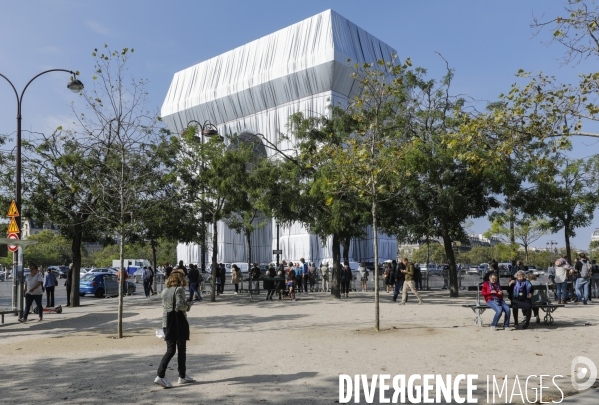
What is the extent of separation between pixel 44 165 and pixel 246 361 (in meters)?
15.7

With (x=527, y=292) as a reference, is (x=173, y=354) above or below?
below

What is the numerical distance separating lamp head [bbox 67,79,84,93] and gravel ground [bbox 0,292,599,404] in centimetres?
700

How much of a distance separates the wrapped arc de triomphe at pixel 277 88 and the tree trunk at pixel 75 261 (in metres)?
33.5

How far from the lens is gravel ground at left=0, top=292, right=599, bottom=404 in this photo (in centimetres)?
744

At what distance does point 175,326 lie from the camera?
799 cm

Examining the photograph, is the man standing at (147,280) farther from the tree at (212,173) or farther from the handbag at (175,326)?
the handbag at (175,326)

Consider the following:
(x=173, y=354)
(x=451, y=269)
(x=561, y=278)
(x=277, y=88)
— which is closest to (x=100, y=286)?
(x=451, y=269)

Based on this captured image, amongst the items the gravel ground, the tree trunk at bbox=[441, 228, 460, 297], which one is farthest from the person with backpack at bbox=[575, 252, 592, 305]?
the tree trunk at bbox=[441, 228, 460, 297]

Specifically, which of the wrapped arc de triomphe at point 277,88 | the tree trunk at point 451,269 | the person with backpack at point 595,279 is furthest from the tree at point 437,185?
the wrapped arc de triomphe at point 277,88

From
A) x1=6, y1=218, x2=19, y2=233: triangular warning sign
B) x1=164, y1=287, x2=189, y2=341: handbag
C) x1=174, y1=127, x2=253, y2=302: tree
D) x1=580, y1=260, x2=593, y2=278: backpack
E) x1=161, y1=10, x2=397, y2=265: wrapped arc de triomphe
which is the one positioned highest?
x1=161, y1=10, x2=397, y2=265: wrapped arc de triomphe

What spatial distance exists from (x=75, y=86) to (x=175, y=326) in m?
12.6

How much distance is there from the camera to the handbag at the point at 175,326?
312 inches

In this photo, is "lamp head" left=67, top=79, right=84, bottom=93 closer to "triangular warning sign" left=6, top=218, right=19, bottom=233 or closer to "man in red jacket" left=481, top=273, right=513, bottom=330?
"triangular warning sign" left=6, top=218, right=19, bottom=233

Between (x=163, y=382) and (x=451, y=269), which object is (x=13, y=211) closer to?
(x=163, y=382)
